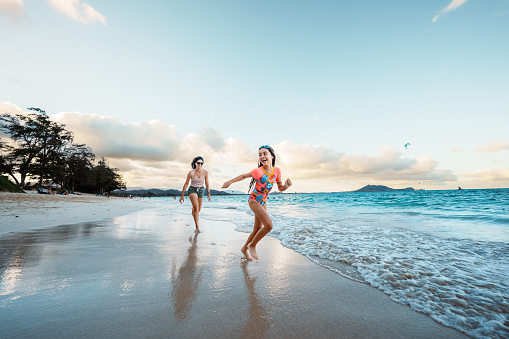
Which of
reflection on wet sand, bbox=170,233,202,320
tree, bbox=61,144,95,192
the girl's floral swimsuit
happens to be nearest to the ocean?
the girl's floral swimsuit

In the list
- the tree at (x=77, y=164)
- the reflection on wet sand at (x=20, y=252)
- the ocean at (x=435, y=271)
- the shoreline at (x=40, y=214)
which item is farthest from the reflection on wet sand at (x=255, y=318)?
the tree at (x=77, y=164)

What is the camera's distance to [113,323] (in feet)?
6.49

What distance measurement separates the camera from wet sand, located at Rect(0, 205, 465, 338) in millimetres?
1954

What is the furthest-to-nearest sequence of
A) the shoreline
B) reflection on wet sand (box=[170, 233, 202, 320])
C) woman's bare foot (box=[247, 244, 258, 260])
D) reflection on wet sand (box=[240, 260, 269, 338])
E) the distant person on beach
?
the distant person on beach < the shoreline < woman's bare foot (box=[247, 244, 258, 260]) < reflection on wet sand (box=[170, 233, 202, 320]) < reflection on wet sand (box=[240, 260, 269, 338])

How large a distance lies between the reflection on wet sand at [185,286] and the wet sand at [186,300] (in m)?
0.01

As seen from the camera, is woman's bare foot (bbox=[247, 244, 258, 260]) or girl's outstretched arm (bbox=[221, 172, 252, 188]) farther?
girl's outstretched arm (bbox=[221, 172, 252, 188])

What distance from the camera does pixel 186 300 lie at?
97.4 inches

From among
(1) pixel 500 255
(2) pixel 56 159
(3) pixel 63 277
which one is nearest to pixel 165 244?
(3) pixel 63 277

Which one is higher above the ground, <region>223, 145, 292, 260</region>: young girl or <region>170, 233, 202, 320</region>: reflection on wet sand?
<region>223, 145, 292, 260</region>: young girl

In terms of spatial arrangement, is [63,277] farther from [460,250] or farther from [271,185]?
[460,250]

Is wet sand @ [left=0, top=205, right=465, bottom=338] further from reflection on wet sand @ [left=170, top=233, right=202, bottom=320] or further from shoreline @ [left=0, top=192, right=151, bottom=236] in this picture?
shoreline @ [left=0, top=192, right=151, bottom=236]

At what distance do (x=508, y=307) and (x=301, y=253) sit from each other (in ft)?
A: 9.98

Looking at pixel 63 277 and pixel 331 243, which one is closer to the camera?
pixel 63 277

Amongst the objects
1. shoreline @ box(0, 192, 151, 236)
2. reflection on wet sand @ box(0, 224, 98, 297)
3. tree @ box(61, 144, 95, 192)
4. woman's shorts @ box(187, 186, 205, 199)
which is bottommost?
reflection on wet sand @ box(0, 224, 98, 297)
